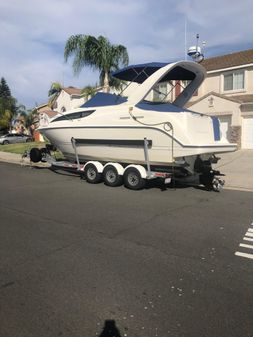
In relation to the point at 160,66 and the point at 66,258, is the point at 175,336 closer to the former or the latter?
the point at 66,258

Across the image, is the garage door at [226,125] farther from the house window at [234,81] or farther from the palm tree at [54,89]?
the palm tree at [54,89]

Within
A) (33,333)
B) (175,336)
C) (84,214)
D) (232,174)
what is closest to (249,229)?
(84,214)

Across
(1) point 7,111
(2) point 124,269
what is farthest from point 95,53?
(1) point 7,111

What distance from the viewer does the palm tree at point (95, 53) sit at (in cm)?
2194

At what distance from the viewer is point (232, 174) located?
14570 millimetres

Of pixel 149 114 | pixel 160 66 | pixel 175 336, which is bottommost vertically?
pixel 175 336

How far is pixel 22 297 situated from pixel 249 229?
4.53 m

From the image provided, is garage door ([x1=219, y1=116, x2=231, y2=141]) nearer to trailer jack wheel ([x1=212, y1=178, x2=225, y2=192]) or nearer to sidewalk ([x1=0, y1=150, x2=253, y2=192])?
sidewalk ([x1=0, y1=150, x2=253, y2=192])

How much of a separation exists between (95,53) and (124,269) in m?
18.8

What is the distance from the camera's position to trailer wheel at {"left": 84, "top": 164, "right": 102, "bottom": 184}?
12.5 meters

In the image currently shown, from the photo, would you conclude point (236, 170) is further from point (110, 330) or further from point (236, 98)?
point (110, 330)

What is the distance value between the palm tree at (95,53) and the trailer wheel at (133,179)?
458 inches

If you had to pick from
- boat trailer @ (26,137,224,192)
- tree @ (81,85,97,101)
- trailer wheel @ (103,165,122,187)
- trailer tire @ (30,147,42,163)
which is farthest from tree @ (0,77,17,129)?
trailer wheel @ (103,165,122,187)

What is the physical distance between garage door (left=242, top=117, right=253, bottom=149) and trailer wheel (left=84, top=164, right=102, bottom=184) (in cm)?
1586
